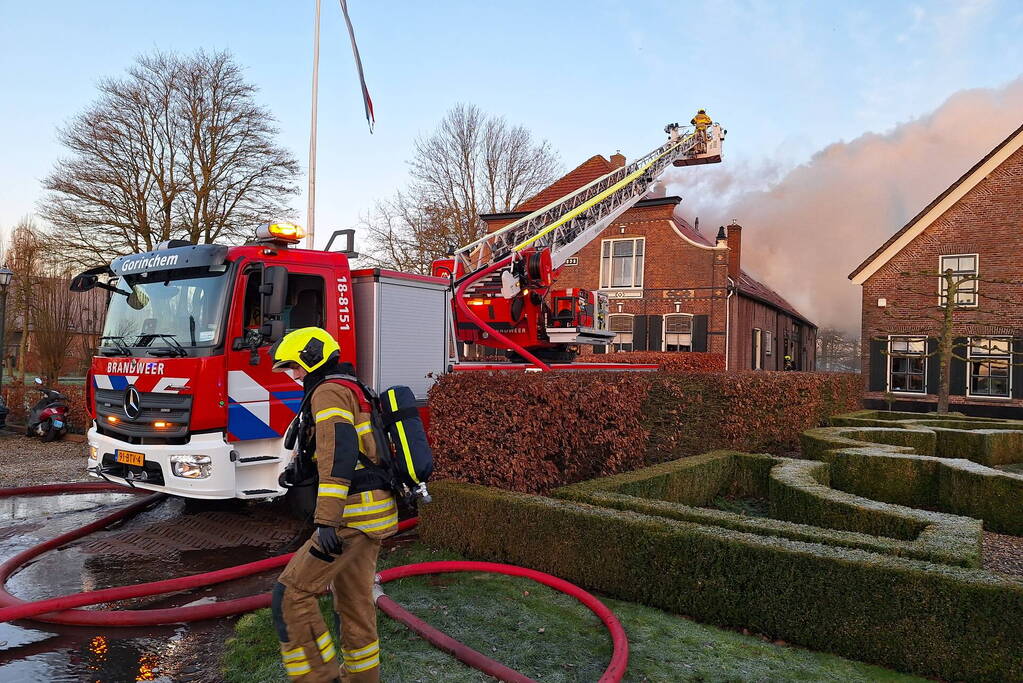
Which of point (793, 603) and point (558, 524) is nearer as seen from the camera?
point (793, 603)

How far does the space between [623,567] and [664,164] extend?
1444 centimetres

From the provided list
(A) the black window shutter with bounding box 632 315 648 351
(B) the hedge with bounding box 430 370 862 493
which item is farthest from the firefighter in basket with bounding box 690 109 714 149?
(B) the hedge with bounding box 430 370 862 493

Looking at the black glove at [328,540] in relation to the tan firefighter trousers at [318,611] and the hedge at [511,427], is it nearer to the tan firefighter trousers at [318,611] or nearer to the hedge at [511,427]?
the tan firefighter trousers at [318,611]

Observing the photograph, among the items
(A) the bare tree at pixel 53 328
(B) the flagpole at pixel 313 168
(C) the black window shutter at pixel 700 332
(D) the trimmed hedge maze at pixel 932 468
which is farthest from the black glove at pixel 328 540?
(C) the black window shutter at pixel 700 332

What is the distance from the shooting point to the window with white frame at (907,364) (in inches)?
786

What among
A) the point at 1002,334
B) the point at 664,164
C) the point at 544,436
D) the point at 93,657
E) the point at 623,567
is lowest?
the point at 93,657

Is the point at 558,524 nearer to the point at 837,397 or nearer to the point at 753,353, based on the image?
the point at 837,397

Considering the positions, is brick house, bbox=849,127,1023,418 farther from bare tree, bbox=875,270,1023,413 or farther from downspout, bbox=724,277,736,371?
downspout, bbox=724,277,736,371

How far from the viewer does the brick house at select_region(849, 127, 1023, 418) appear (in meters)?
18.9

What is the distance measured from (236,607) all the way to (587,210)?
11.4 m

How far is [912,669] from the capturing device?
3.71 m

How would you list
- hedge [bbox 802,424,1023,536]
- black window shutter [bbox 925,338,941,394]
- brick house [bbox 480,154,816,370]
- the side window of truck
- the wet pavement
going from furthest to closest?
brick house [bbox 480,154,816,370]
black window shutter [bbox 925,338,941,394]
hedge [bbox 802,424,1023,536]
the side window of truck
the wet pavement

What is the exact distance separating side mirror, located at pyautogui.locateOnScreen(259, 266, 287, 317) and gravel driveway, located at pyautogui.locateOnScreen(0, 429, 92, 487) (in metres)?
5.55

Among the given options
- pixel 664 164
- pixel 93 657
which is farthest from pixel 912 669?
pixel 664 164
